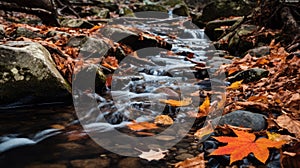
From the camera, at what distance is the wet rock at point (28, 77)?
2.71 meters

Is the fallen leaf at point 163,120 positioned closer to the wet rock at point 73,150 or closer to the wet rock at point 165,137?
the wet rock at point 165,137

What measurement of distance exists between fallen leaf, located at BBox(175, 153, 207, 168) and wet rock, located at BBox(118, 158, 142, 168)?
27cm

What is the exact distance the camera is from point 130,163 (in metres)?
1.84

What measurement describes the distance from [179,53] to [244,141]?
4750mm

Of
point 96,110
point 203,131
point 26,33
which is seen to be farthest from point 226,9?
point 203,131

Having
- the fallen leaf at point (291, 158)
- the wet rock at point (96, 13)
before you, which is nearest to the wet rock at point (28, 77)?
the fallen leaf at point (291, 158)

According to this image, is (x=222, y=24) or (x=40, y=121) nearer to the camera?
(x=40, y=121)

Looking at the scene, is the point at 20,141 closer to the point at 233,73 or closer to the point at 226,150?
the point at 226,150

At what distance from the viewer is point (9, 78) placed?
2.70 m

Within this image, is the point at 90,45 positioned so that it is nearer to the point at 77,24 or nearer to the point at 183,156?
the point at 183,156

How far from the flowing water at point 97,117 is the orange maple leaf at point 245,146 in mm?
448

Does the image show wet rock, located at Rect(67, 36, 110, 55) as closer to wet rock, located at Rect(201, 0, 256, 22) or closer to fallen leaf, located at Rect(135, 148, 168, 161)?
fallen leaf, located at Rect(135, 148, 168, 161)

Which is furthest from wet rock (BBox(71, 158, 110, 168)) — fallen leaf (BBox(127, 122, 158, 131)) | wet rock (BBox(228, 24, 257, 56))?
wet rock (BBox(228, 24, 257, 56))

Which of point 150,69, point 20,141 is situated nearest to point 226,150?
point 20,141
